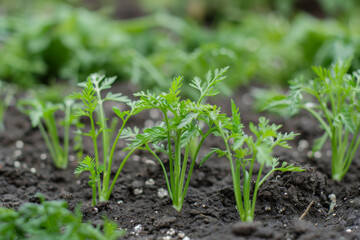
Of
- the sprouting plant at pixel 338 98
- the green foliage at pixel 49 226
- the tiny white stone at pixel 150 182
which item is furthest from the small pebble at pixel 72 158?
the sprouting plant at pixel 338 98

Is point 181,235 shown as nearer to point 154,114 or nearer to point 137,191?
point 137,191

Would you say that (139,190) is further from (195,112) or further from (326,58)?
(326,58)

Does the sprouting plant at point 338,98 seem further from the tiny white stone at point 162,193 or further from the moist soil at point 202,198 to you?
the tiny white stone at point 162,193

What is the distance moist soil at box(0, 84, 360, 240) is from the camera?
1.60 meters

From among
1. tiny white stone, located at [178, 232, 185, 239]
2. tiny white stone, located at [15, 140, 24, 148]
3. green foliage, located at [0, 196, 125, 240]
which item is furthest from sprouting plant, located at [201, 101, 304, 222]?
tiny white stone, located at [15, 140, 24, 148]

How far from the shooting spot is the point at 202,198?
1.90 metres

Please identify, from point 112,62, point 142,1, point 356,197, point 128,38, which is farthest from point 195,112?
point 142,1

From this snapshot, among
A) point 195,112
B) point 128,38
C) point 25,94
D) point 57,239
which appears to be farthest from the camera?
point 128,38

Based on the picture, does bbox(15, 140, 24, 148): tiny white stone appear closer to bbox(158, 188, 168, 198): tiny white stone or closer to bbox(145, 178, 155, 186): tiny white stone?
bbox(145, 178, 155, 186): tiny white stone

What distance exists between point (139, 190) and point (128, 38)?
2343mm

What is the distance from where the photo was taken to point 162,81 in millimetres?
3176

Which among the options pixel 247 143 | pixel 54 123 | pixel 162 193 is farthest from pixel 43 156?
pixel 247 143

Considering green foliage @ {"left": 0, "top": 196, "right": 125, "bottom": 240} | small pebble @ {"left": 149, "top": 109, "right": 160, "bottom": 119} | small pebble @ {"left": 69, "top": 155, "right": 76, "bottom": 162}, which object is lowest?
small pebble @ {"left": 149, "top": 109, "right": 160, "bottom": 119}

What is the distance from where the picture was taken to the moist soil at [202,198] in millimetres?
1604
